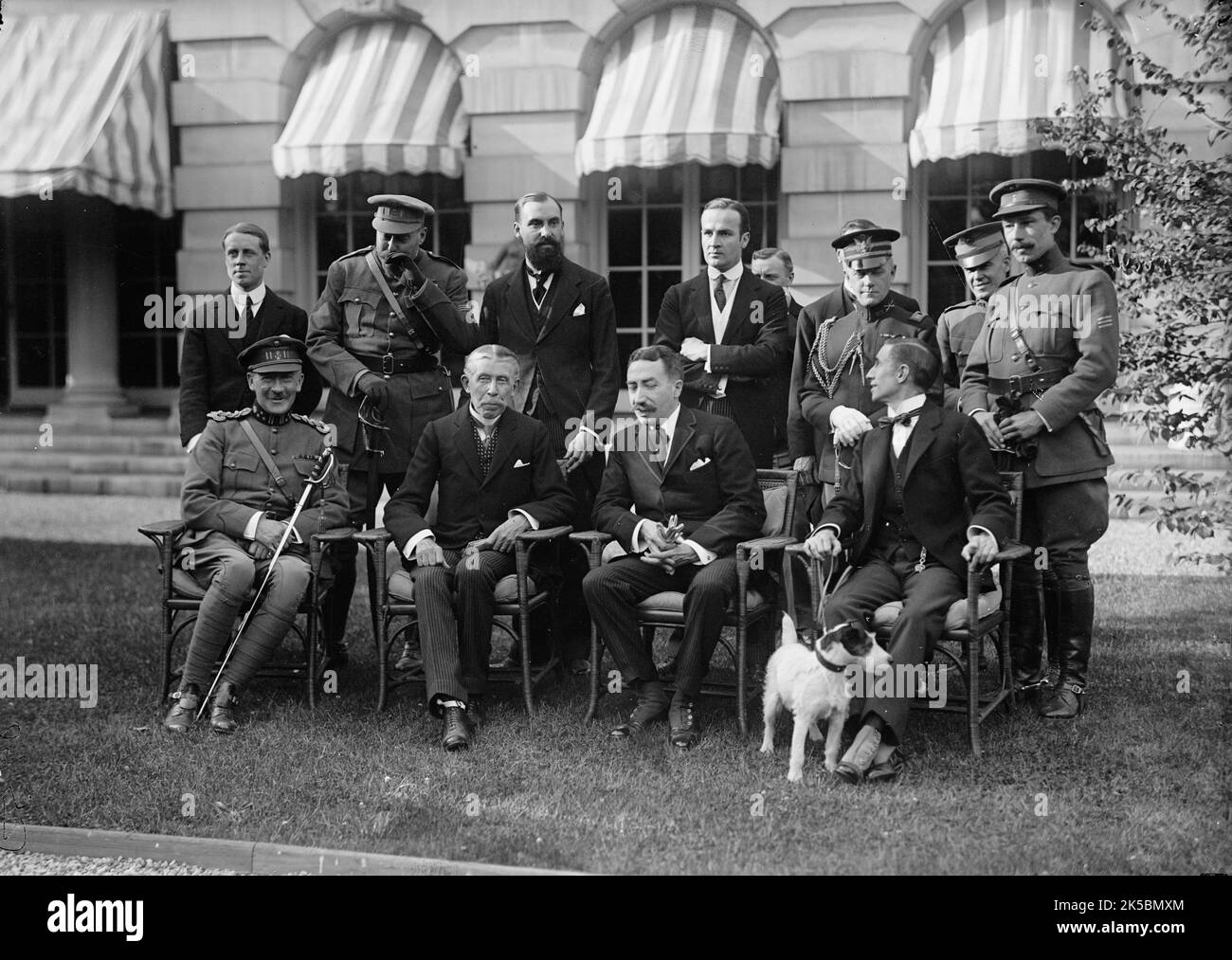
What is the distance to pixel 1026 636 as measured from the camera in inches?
249

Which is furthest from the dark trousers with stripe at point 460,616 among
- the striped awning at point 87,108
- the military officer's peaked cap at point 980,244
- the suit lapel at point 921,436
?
the striped awning at point 87,108

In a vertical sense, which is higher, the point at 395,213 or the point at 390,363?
the point at 395,213

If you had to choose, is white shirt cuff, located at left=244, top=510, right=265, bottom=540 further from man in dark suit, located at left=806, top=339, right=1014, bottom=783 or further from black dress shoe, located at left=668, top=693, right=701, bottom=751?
man in dark suit, located at left=806, top=339, right=1014, bottom=783

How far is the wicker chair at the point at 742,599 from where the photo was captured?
5.95 metres

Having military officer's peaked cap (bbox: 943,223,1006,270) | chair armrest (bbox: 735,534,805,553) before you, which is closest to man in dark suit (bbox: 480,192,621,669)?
chair armrest (bbox: 735,534,805,553)

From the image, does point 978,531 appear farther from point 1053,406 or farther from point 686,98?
point 686,98

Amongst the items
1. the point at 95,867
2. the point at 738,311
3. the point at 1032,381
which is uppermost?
the point at 738,311

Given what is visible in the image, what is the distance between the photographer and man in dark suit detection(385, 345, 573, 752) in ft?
20.3

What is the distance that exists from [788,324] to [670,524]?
4.47 ft

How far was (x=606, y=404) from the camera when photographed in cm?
685

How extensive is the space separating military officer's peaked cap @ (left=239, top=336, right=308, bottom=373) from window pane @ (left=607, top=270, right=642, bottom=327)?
674cm

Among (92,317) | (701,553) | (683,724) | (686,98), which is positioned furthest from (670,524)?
(92,317)

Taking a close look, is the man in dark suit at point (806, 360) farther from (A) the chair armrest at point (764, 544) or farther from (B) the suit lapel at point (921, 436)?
(B) the suit lapel at point (921, 436)

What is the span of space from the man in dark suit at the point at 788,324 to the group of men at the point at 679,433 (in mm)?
25
